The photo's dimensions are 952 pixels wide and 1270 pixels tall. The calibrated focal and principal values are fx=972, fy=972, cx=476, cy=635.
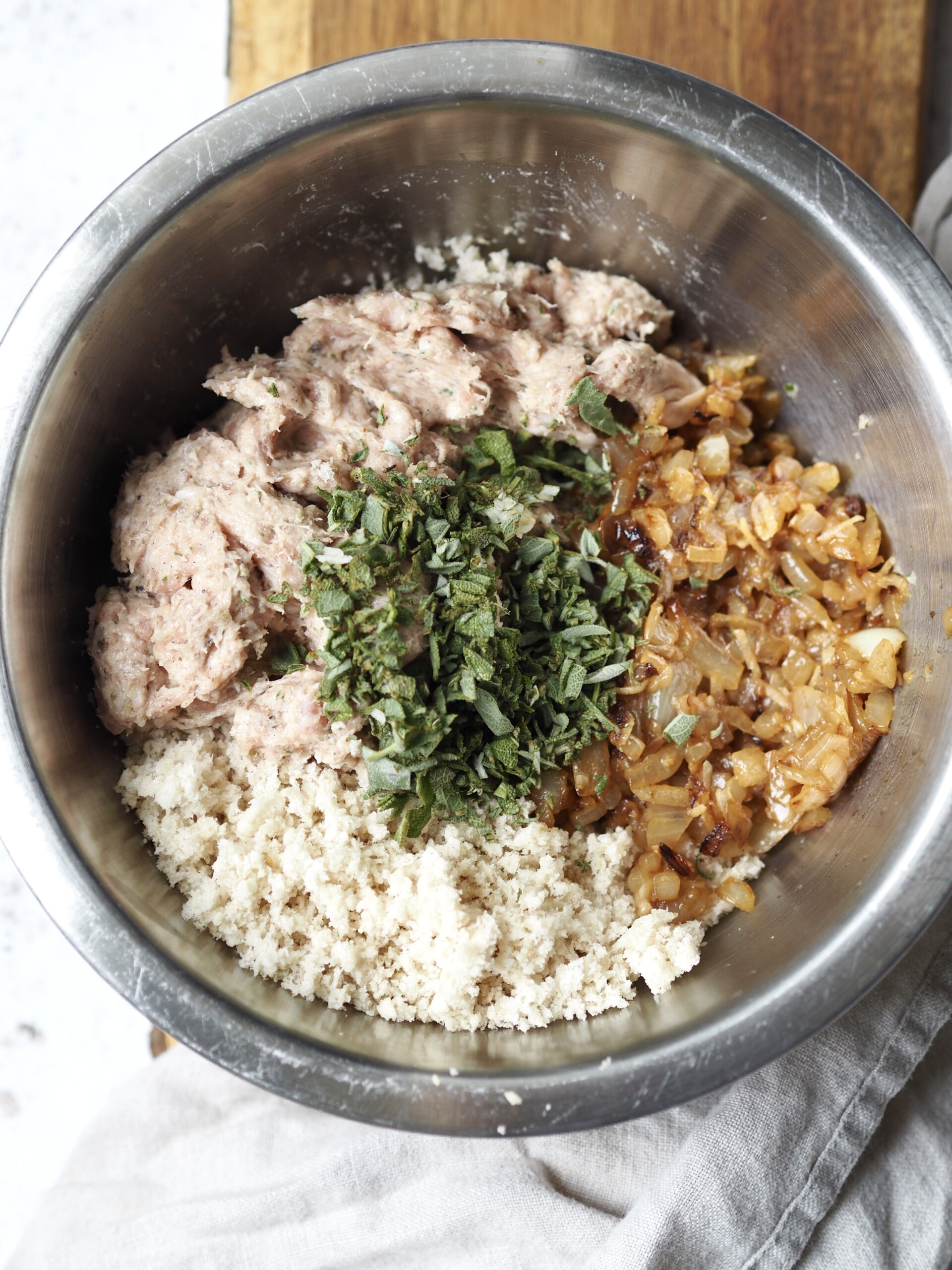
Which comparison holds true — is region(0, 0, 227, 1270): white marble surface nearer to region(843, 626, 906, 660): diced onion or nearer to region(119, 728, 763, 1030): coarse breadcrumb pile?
region(119, 728, 763, 1030): coarse breadcrumb pile

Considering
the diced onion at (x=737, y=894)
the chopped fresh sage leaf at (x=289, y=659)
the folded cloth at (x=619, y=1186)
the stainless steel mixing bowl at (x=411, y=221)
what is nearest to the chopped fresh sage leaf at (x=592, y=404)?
the stainless steel mixing bowl at (x=411, y=221)

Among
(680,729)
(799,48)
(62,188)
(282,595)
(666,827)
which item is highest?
(799,48)

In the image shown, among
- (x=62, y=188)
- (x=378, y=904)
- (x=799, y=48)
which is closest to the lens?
(x=378, y=904)

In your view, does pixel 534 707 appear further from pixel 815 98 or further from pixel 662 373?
pixel 815 98

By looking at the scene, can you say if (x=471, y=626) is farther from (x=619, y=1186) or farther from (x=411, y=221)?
(x=619, y=1186)

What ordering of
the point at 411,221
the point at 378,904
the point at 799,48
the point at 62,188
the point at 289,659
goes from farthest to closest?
the point at 62,188
the point at 799,48
the point at 411,221
the point at 289,659
the point at 378,904

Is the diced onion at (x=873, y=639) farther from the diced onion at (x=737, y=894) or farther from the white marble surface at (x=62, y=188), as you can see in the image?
the white marble surface at (x=62, y=188)

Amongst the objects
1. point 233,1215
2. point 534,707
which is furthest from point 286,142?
point 233,1215

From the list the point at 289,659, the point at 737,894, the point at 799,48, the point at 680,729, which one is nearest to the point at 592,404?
the point at 680,729

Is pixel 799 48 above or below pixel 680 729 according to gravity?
above
